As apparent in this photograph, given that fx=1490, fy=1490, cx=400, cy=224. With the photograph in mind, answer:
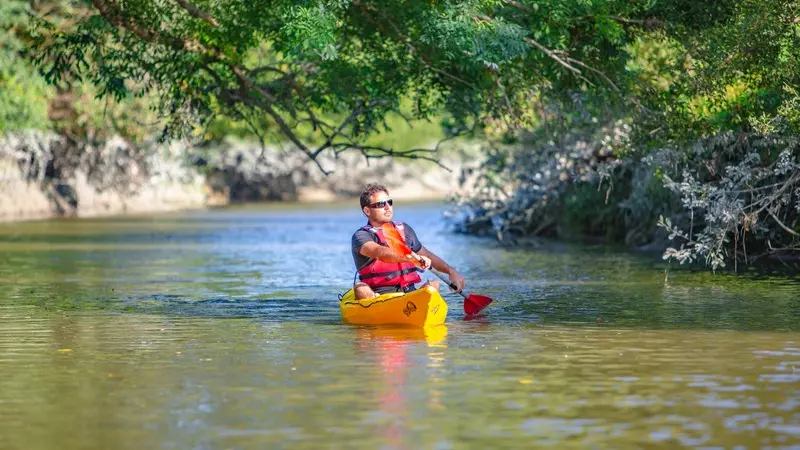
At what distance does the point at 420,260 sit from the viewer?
49.6 ft

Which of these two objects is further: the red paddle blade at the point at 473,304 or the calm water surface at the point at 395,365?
the red paddle blade at the point at 473,304

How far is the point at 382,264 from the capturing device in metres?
15.8

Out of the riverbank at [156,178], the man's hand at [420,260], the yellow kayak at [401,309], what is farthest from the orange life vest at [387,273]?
the riverbank at [156,178]

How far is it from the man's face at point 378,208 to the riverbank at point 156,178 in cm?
1799

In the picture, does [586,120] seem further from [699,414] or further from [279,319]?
[699,414]

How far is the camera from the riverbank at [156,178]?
4869cm

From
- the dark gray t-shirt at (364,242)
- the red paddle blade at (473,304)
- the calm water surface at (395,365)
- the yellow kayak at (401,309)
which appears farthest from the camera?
the red paddle blade at (473,304)

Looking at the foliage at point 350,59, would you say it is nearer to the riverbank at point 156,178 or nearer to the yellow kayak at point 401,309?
the yellow kayak at point 401,309

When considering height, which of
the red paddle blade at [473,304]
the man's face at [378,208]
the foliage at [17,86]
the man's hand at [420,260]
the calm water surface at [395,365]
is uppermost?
the foliage at [17,86]

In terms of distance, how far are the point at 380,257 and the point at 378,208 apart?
1.71ft

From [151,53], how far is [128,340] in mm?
10007

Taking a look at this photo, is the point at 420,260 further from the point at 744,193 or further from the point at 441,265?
the point at 744,193

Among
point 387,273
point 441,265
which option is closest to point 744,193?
point 441,265

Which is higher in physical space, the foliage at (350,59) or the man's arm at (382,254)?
the foliage at (350,59)
